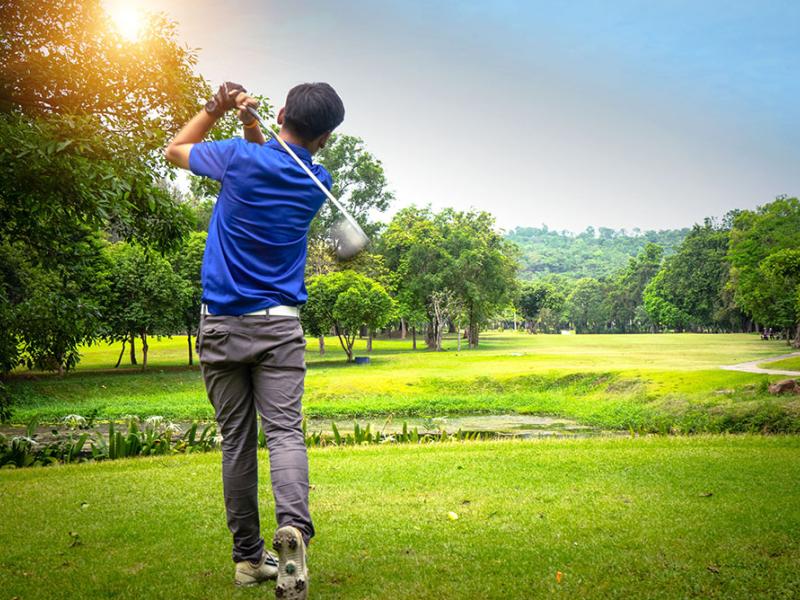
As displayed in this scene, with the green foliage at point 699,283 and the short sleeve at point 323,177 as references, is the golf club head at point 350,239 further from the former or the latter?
the green foliage at point 699,283

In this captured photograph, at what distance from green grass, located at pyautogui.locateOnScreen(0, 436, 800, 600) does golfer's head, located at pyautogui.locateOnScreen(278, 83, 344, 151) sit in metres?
2.14

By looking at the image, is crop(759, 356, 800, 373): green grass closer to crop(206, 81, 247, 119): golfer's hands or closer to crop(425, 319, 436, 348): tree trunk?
crop(206, 81, 247, 119): golfer's hands

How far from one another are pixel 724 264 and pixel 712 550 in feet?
225

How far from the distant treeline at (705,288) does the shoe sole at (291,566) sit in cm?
3187

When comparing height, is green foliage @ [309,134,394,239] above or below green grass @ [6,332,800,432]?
above

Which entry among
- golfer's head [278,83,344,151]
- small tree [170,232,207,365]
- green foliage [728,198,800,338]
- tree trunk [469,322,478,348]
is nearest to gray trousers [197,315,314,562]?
golfer's head [278,83,344,151]

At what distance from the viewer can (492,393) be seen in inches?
1037

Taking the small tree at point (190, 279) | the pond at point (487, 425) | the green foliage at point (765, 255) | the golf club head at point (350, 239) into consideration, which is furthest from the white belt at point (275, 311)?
the green foliage at point (765, 255)

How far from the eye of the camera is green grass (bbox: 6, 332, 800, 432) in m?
18.6

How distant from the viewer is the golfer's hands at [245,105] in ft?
10.6

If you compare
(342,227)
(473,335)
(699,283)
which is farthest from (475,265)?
(342,227)

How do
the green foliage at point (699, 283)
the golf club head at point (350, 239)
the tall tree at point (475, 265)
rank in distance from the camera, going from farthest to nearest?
1. the green foliage at point (699, 283)
2. the tall tree at point (475, 265)
3. the golf club head at point (350, 239)

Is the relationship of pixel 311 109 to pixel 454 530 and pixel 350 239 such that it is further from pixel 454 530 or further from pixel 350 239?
pixel 454 530

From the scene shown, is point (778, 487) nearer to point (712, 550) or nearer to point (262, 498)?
point (712, 550)
